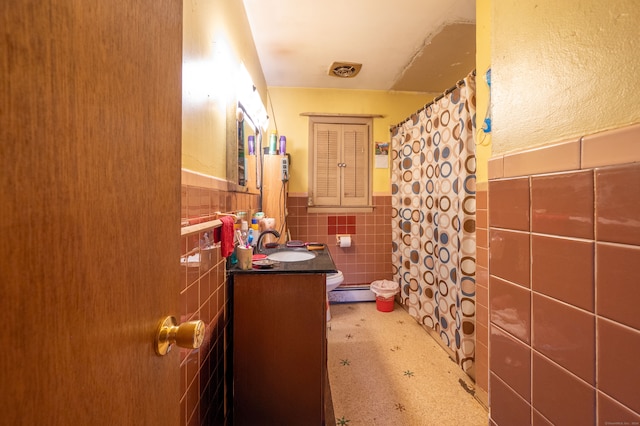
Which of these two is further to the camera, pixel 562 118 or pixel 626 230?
pixel 562 118

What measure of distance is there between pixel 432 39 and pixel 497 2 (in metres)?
1.64

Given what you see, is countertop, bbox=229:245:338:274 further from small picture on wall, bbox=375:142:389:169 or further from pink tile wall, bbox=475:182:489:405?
small picture on wall, bbox=375:142:389:169

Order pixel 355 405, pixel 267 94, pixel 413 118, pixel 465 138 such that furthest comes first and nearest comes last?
pixel 267 94 < pixel 413 118 < pixel 465 138 < pixel 355 405

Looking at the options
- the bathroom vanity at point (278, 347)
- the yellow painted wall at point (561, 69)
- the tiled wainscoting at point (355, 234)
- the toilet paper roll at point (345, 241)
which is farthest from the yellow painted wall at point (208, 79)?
the toilet paper roll at point (345, 241)

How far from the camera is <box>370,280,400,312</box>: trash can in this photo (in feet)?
8.32

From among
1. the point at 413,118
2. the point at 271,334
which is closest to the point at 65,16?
the point at 271,334

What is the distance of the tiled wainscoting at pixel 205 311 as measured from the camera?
2.62ft

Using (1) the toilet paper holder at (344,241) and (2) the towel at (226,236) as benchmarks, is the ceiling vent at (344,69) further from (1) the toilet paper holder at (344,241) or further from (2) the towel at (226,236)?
(2) the towel at (226,236)

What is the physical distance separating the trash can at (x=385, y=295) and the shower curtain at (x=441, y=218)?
0.10 meters

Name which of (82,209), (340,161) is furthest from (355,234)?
(82,209)

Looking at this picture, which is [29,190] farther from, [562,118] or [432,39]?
[432,39]

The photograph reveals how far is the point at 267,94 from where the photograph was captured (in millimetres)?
2697

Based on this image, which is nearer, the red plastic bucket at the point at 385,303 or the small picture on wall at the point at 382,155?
→ the red plastic bucket at the point at 385,303

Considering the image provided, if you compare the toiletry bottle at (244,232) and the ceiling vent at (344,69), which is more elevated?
the ceiling vent at (344,69)
